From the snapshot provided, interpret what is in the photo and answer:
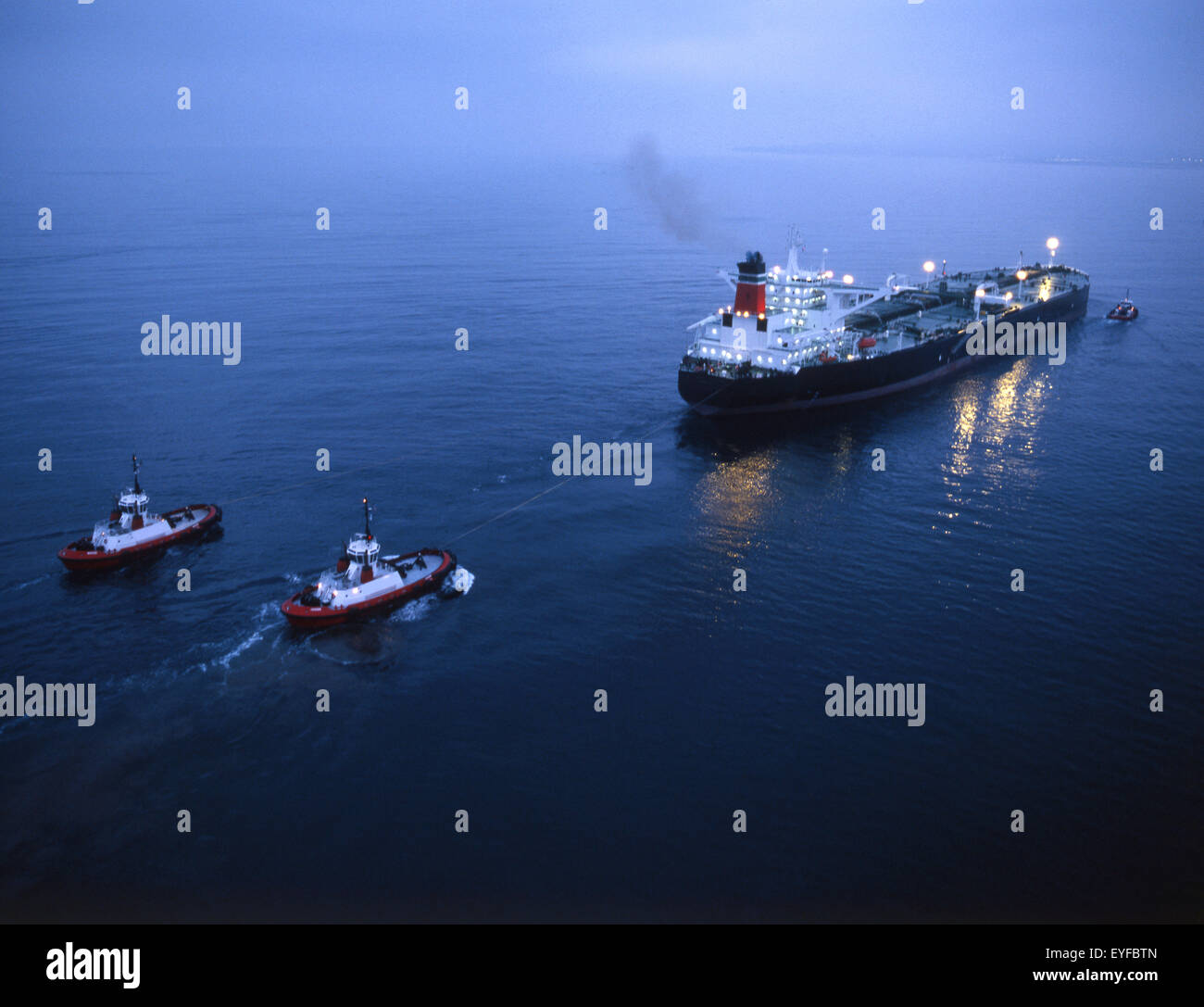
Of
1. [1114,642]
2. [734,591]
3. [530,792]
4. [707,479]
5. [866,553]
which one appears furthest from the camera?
[707,479]

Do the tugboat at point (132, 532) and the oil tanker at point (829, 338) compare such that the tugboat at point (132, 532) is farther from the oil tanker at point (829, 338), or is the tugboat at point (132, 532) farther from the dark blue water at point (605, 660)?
the oil tanker at point (829, 338)

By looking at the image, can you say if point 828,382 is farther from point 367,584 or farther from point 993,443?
point 367,584

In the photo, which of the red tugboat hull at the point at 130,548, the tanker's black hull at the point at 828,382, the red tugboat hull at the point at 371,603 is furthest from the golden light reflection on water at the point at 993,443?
the red tugboat hull at the point at 130,548

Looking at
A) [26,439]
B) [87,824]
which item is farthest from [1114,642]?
[26,439]

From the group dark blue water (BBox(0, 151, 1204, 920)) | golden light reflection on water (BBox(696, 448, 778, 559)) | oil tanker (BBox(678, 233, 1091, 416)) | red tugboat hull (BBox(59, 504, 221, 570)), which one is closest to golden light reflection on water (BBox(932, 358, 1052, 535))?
dark blue water (BBox(0, 151, 1204, 920))

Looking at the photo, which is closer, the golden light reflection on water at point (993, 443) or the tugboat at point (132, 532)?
the tugboat at point (132, 532)

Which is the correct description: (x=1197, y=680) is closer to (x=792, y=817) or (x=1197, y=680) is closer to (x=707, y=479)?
(x=792, y=817)

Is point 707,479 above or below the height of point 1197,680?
above
